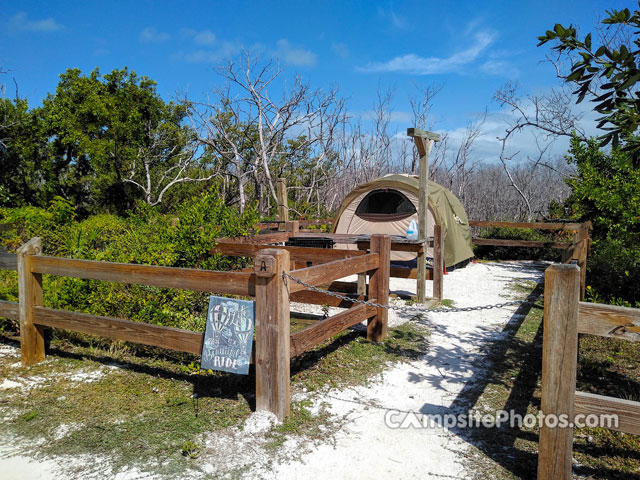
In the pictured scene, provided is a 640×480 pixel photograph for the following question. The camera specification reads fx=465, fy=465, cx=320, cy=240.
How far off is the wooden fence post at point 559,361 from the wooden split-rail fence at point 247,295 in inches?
67.9

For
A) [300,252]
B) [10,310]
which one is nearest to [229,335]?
[300,252]

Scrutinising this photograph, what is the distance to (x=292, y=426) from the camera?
341 centimetres

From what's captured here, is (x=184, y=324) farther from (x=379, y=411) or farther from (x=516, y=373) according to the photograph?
(x=516, y=373)

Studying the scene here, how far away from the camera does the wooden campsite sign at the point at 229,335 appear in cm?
340

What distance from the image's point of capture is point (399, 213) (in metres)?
12.0

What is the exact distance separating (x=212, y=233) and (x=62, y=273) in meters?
1.73

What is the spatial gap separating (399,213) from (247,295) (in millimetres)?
8918

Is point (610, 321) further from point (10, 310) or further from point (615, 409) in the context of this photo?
point (10, 310)

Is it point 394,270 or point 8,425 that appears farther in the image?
point 394,270

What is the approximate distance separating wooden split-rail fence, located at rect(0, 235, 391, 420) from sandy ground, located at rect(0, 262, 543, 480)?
0.43m

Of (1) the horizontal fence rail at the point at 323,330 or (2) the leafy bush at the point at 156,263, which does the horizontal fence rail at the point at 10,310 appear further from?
(1) the horizontal fence rail at the point at 323,330

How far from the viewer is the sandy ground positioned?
2.87 meters

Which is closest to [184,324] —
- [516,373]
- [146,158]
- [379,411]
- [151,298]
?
[151,298]

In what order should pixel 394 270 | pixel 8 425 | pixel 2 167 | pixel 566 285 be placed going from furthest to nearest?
1. pixel 2 167
2. pixel 394 270
3. pixel 8 425
4. pixel 566 285
